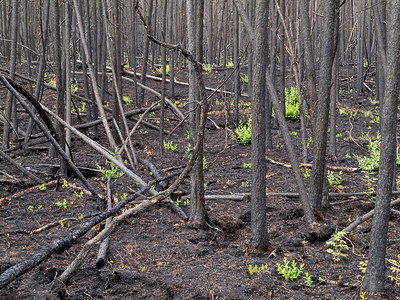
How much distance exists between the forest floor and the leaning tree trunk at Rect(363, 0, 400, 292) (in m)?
0.19

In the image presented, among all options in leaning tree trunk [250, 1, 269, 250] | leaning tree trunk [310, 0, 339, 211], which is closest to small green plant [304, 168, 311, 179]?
leaning tree trunk [310, 0, 339, 211]

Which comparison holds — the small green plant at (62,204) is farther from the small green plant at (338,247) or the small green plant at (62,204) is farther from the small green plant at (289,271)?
the small green plant at (338,247)

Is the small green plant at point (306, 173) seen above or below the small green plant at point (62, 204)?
above

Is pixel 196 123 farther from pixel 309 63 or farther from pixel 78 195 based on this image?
pixel 78 195

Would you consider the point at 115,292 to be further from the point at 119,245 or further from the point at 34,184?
the point at 34,184

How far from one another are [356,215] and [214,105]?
6.83m

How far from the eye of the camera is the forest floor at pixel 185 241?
9.51ft

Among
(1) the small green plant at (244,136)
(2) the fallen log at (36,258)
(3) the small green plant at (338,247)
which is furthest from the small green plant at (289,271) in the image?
(1) the small green plant at (244,136)

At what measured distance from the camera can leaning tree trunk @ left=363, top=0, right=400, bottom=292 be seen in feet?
7.88

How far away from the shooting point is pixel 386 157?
98.1 inches

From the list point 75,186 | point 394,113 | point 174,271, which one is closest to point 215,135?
point 75,186

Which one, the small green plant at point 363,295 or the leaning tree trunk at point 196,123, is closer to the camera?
the small green plant at point 363,295

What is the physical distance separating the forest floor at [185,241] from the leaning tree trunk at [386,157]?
0.63 feet

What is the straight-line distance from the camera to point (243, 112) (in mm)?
10234
